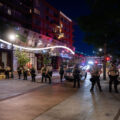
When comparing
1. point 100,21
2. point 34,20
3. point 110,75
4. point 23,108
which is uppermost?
point 34,20

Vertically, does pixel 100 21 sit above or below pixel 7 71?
above

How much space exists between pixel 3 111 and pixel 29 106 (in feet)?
3.85

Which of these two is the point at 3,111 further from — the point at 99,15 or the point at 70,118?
the point at 99,15

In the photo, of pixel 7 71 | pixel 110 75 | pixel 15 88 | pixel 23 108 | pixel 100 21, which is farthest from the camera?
pixel 7 71

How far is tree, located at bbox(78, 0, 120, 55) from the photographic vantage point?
4.01 meters

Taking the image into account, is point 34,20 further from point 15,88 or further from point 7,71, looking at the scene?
point 15,88

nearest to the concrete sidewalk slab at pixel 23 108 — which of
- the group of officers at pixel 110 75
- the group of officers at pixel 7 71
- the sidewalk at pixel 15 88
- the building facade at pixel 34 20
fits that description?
the sidewalk at pixel 15 88

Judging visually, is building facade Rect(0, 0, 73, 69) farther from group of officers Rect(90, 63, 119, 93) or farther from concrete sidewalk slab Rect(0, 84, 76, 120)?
concrete sidewalk slab Rect(0, 84, 76, 120)

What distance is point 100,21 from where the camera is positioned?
14.1 ft

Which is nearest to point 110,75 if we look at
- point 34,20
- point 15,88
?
point 15,88

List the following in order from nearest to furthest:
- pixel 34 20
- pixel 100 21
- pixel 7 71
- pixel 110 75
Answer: pixel 100 21, pixel 110 75, pixel 7 71, pixel 34 20

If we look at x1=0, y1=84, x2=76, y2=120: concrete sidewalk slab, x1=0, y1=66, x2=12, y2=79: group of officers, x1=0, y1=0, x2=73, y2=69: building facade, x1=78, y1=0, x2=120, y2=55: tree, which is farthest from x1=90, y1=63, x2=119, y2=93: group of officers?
x1=0, y1=0, x2=73, y2=69: building facade

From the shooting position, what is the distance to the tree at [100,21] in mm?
4012

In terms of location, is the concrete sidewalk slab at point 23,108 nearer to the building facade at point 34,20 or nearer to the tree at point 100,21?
the tree at point 100,21
